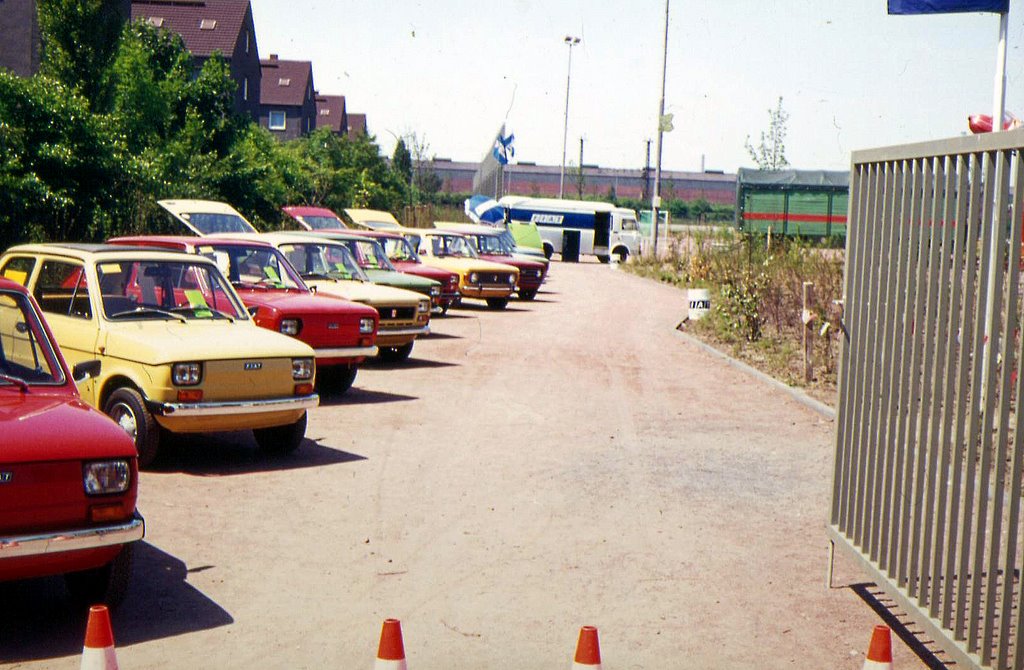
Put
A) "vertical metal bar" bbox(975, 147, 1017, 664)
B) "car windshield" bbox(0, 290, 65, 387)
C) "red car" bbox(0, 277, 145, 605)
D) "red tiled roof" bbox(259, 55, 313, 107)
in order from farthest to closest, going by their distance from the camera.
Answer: "red tiled roof" bbox(259, 55, 313, 107) → "car windshield" bbox(0, 290, 65, 387) → "red car" bbox(0, 277, 145, 605) → "vertical metal bar" bbox(975, 147, 1017, 664)

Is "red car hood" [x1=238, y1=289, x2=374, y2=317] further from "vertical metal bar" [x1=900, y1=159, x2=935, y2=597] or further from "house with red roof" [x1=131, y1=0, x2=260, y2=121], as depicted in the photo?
"house with red roof" [x1=131, y1=0, x2=260, y2=121]

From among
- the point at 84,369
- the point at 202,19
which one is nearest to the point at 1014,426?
the point at 84,369

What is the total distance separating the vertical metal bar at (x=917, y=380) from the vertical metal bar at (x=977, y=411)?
426 millimetres

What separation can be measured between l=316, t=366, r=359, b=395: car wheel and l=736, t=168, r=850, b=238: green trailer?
2764 centimetres

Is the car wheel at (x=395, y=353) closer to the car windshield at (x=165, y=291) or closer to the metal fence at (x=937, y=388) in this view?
the car windshield at (x=165, y=291)

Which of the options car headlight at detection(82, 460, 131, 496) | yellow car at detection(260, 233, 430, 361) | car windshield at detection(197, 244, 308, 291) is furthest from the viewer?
yellow car at detection(260, 233, 430, 361)

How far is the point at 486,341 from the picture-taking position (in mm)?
20078

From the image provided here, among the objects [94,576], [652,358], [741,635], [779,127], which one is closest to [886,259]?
[741,635]

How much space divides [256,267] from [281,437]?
3773mm

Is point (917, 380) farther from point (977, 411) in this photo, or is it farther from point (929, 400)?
point (977, 411)

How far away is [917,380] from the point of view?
594 centimetres

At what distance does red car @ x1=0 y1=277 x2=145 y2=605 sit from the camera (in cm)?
516

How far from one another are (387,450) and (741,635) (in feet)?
16.5

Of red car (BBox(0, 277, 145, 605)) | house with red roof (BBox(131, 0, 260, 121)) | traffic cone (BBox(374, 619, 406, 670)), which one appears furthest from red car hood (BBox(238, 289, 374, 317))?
house with red roof (BBox(131, 0, 260, 121))
